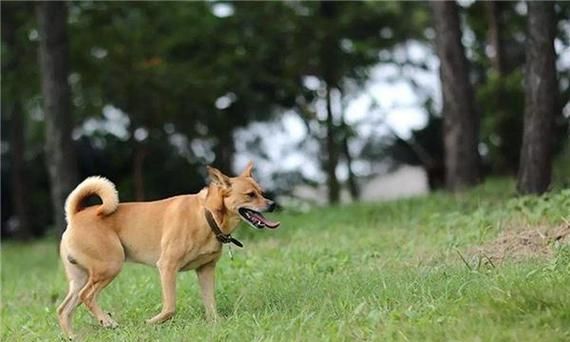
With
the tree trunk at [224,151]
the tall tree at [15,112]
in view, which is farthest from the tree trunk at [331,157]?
the tall tree at [15,112]

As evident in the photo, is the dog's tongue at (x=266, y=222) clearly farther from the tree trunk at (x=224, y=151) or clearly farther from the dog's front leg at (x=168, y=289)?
the tree trunk at (x=224, y=151)

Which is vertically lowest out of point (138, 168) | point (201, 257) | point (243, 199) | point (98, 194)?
point (138, 168)

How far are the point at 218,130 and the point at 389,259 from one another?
15.4 m

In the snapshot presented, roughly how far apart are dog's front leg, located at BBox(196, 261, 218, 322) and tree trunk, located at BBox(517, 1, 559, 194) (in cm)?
565

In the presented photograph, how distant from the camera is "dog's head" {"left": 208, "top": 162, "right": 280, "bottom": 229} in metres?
7.79

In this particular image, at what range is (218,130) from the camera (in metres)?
24.3

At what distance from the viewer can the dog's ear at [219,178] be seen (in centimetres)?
784

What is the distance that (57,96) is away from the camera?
15.4 meters

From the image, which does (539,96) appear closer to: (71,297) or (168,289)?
(168,289)

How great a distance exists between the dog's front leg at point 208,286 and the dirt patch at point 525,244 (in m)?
2.27

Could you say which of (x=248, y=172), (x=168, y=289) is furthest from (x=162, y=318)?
(x=248, y=172)

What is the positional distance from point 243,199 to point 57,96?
8303 mm

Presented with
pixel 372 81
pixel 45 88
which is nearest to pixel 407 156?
pixel 372 81

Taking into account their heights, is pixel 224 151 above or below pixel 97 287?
below
